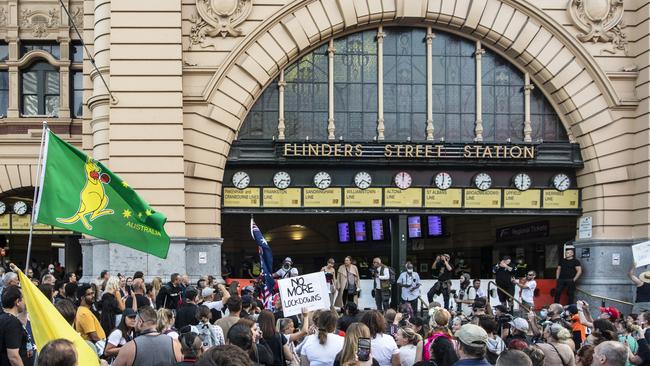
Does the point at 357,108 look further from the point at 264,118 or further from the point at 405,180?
the point at 264,118

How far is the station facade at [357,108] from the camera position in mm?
26234

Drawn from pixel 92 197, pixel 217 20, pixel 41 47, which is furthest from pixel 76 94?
pixel 92 197

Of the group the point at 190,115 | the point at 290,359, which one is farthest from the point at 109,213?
the point at 190,115

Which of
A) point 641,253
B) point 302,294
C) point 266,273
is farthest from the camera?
point 641,253

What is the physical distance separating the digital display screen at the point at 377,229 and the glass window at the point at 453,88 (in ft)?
26.3

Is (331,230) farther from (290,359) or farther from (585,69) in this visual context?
(290,359)

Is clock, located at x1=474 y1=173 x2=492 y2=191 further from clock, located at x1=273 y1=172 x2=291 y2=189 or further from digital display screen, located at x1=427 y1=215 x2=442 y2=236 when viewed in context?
clock, located at x1=273 y1=172 x2=291 y2=189

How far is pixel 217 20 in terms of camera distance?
26844mm

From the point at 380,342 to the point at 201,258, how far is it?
53.8 ft

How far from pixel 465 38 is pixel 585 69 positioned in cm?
410

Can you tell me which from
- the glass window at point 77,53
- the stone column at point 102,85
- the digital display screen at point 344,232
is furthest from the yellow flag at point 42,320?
the digital display screen at point 344,232

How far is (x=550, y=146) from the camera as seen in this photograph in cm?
2906

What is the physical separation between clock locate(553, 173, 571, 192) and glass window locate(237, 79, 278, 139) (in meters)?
9.65

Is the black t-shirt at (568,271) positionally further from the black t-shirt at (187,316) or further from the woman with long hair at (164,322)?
the woman with long hair at (164,322)
